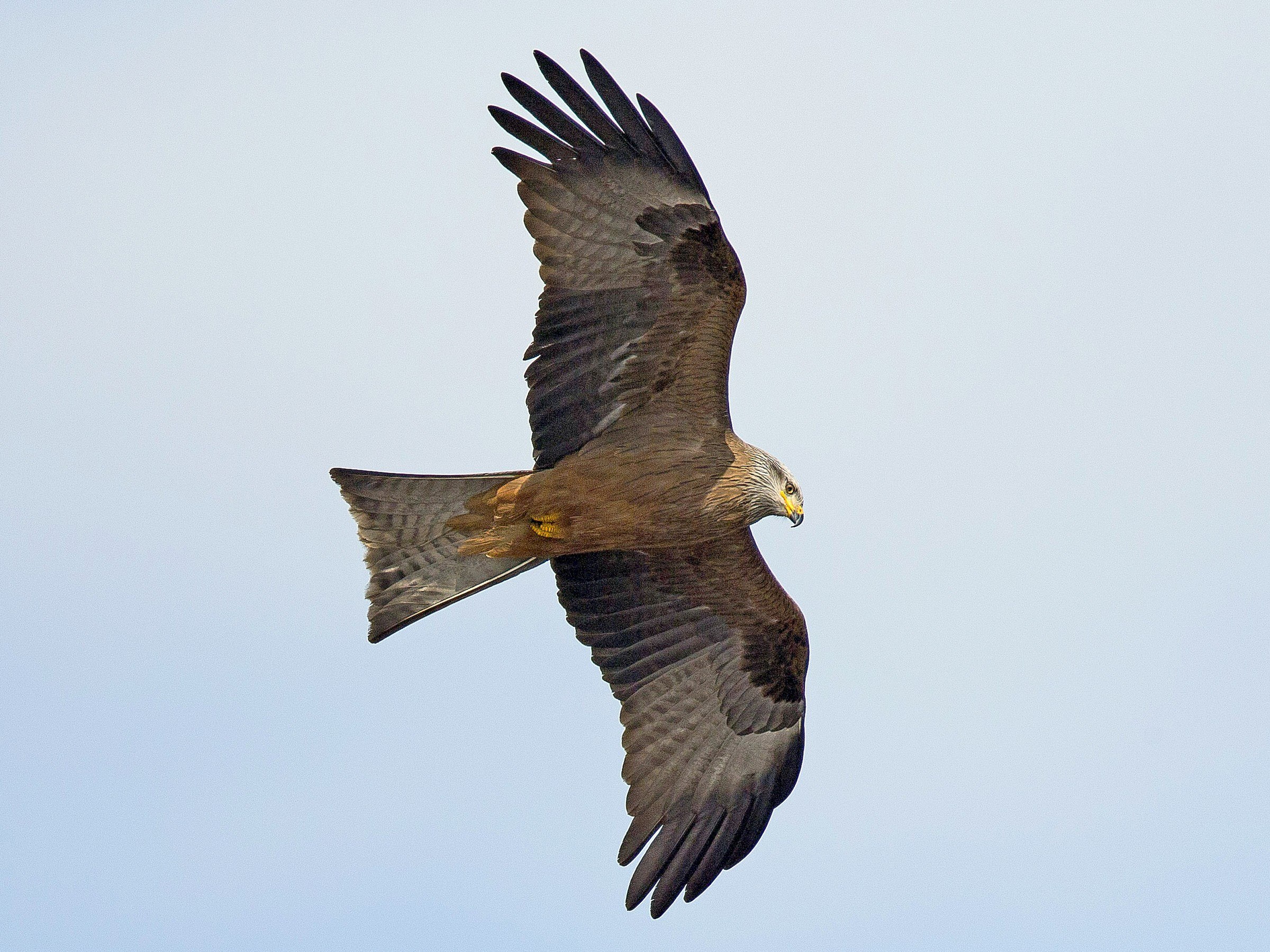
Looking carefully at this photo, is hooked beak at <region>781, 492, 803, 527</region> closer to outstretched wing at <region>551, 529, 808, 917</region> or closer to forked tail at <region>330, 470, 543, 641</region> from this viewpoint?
outstretched wing at <region>551, 529, 808, 917</region>

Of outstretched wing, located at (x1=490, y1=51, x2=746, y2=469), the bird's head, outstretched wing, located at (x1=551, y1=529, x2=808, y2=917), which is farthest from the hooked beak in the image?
outstretched wing, located at (x1=490, y1=51, x2=746, y2=469)

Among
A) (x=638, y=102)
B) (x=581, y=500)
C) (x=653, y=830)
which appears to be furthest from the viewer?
(x=653, y=830)

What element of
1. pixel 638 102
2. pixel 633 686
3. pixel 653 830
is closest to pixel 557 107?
pixel 638 102

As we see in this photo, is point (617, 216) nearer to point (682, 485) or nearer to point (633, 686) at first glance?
point (682, 485)

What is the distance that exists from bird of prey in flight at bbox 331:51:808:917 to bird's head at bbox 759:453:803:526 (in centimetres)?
1

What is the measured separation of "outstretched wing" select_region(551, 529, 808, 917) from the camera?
10461 mm

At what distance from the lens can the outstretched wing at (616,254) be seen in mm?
9180

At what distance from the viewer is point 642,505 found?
974cm

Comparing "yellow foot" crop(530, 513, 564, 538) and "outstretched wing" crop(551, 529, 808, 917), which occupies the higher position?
"yellow foot" crop(530, 513, 564, 538)

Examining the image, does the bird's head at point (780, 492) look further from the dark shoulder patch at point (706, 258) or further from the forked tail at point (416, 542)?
the forked tail at point (416, 542)

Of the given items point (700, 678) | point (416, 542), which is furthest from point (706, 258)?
point (700, 678)

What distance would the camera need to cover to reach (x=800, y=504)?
9.94 meters

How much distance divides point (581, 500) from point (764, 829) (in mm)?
2658

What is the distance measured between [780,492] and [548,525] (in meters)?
1.45
